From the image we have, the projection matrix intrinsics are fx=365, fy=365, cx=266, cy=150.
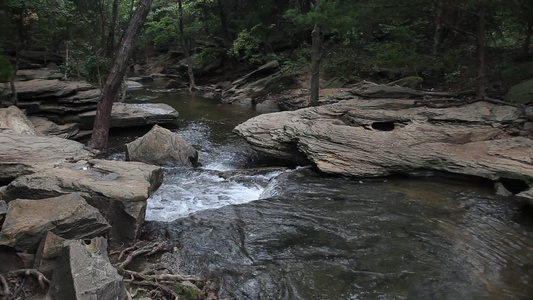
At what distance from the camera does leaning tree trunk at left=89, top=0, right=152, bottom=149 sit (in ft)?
31.9

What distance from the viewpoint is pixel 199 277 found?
4.56 metres

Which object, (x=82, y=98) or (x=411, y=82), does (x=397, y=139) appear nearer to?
(x=411, y=82)

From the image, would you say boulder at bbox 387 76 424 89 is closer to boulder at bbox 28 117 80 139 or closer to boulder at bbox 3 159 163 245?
boulder at bbox 3 159 163 245

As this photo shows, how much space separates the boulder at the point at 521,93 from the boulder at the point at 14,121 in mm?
12044

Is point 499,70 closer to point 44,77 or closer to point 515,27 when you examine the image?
point 515,27

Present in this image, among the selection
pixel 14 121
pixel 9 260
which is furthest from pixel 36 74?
pixel 9 260

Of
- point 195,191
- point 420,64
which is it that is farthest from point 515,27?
point 195,191

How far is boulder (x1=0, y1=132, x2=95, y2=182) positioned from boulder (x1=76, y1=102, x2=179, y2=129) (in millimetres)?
4549

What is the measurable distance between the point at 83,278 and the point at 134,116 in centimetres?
1029

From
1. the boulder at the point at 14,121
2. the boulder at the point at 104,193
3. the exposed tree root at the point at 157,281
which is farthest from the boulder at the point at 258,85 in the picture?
the exposed tree root at the point at 157,281

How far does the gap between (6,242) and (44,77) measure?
12.4 m

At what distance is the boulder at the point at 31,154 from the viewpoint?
5.90m

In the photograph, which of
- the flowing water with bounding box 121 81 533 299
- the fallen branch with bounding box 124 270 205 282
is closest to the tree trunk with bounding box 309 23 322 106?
the flowing water with bounding box 121 81 533 299

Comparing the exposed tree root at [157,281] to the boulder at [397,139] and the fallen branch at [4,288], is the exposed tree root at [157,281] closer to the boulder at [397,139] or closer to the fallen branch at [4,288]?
the fallen branch at [4,288]
